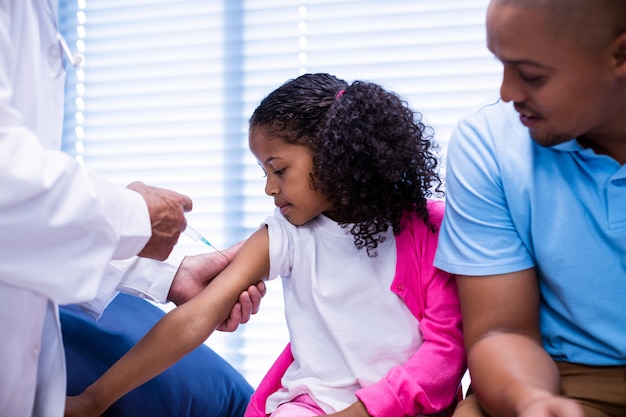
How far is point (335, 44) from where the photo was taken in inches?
101

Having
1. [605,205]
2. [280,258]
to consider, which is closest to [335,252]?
[280,258]

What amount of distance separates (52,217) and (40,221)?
0.06 feet

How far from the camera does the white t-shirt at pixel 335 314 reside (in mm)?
1531

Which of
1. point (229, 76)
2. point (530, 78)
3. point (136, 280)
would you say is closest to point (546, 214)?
point (530, 78)

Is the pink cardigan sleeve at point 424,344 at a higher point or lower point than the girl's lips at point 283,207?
lower

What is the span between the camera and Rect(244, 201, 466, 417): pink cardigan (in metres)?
1.44

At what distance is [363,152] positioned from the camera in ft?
5.13

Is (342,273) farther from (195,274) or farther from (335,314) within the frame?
(195,274)

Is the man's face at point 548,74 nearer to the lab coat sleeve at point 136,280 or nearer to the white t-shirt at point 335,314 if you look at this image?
the white t-shirt at point 335,314

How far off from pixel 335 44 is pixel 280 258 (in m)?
1.18

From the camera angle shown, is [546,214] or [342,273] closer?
[546,214]

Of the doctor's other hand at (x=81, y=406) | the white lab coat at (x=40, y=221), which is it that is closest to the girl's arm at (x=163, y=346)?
the doctor's other hand at (x=81, y=406)

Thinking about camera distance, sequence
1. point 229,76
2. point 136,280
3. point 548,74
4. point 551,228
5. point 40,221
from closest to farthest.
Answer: point 40,221
point 548,74
point 551,228
point 136,280
point 229,76

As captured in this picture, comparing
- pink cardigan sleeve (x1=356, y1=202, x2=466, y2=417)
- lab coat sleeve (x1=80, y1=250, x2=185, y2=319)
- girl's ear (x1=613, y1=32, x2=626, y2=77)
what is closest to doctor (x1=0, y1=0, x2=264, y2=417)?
lab coat sleeve (x1=80, y1=250, x2=185, y2=319)
